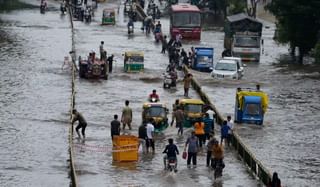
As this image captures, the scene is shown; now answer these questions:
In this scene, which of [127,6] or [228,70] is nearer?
[228,70]

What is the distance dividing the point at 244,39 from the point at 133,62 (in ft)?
43.5

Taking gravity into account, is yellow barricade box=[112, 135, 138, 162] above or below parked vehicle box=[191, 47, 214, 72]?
below

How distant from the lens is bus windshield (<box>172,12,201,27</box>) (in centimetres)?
8006

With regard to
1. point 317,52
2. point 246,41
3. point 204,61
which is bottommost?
point 204,61

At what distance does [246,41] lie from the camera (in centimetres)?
7062

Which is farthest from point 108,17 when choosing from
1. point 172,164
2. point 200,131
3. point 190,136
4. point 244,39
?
point 172,164

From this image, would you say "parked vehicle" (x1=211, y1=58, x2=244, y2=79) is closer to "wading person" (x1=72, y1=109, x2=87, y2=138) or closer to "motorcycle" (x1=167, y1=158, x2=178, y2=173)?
"wading person" (x1=72, y1=109, x2=87, y2=138)

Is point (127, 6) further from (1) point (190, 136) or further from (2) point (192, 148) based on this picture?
(2) point (192, 148)

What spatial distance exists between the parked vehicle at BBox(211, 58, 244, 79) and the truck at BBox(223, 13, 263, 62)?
8794mm

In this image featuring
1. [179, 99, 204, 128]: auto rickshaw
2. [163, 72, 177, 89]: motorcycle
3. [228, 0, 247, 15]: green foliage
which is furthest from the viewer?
[228, 0, 247, 15]: green foliage

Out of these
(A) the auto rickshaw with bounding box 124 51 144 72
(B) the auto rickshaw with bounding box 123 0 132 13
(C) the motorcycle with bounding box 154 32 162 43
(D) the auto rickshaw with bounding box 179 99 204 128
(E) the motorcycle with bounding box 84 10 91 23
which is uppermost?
(B) the auto rickshaw with bounding box 123 0 132 13

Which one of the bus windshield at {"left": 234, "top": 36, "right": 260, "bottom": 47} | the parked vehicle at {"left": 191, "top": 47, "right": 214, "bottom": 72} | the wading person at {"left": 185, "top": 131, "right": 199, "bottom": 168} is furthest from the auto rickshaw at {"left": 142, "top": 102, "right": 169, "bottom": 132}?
the bus windshield at {"left": 234, "top": 36, "right": 260, "bottom": 47}

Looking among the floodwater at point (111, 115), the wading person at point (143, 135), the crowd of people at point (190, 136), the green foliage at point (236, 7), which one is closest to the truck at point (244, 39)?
the floodwater at point (111, 115)

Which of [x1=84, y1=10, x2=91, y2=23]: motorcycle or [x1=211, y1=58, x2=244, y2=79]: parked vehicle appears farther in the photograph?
[x1=84, y1=10, x2=91, y2=23]: motorcycle
